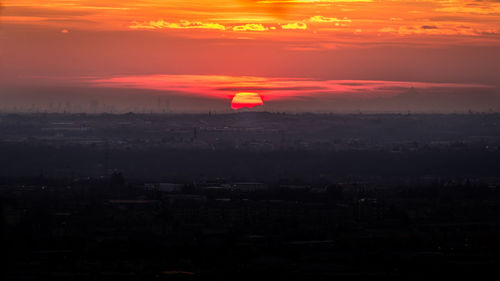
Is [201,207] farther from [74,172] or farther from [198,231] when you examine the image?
[74,172]

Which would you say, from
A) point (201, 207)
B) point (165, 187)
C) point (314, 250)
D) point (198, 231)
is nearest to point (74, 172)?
point (165, 187)

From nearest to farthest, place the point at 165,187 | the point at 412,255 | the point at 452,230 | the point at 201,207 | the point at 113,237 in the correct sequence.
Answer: the point at 412,255 < the point at 113,237 < the point at 452,230 < the point at 201,207 < the point at 165,187

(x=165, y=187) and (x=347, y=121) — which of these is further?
(x=347, y=121)

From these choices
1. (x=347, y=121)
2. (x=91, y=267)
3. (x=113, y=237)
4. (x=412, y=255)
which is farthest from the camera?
(x=347, y=121)

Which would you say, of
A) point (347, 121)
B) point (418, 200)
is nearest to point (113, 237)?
point (418, 200)

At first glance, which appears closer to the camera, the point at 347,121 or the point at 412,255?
the point at 412,255

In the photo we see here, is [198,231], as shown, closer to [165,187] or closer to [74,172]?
[165,187]
